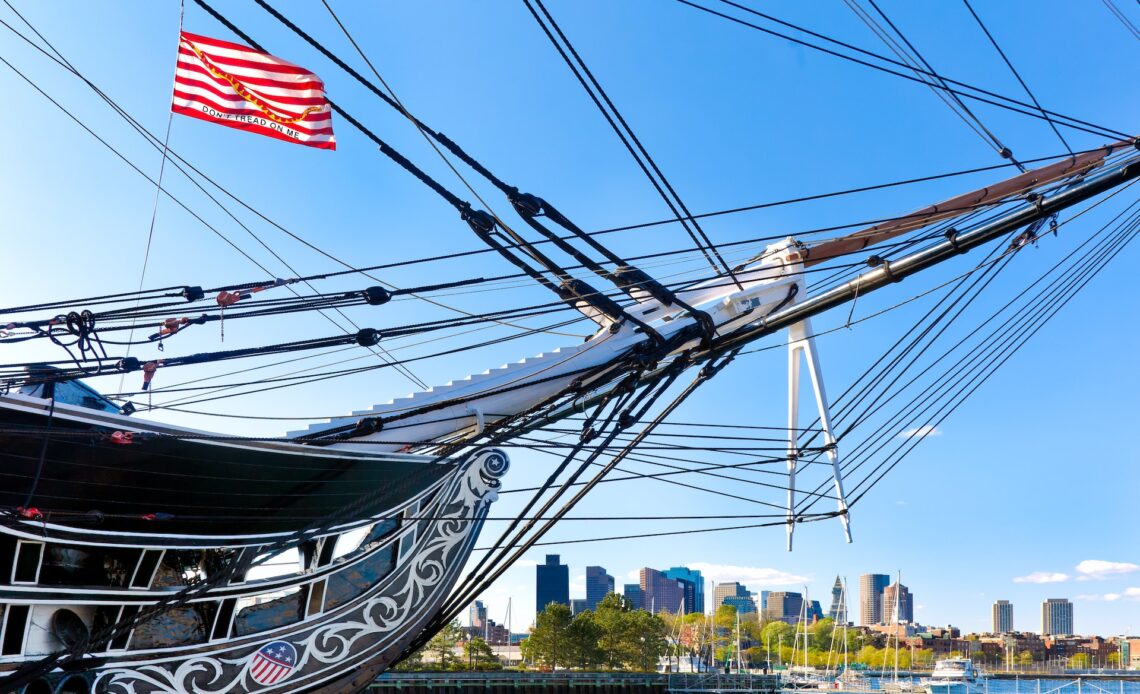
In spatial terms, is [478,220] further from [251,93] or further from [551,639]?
[551,639]

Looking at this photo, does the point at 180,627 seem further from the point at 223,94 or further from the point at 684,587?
the point at 684,587

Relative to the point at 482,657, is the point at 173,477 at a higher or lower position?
higher

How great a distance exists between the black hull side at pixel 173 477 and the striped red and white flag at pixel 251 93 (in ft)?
6.91

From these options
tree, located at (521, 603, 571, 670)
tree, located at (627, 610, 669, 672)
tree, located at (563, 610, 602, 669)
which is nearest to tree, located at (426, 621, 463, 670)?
tree, located at (521, 603, 571, 670)

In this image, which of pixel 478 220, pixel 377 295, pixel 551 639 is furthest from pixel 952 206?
pixel 551 639

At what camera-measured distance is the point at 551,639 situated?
41812 millimetres

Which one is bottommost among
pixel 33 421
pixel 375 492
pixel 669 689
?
pixel 669 689

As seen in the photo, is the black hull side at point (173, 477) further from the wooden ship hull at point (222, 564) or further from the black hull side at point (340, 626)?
the black hull side at point (340, 626)

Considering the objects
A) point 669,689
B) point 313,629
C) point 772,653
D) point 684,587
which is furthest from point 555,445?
point 684,587

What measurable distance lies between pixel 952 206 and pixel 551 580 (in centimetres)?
13860

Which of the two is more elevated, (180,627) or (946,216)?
(946,216)

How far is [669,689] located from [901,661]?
210 feet

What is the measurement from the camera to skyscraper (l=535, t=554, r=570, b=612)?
140m

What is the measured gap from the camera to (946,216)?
26.5ft
